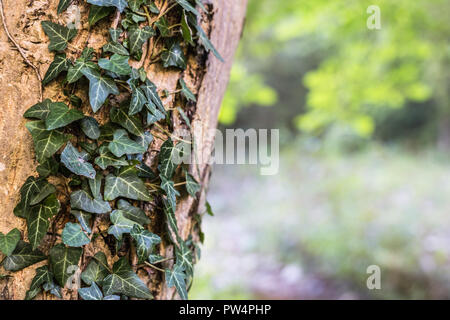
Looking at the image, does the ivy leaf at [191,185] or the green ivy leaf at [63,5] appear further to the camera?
the ivy leaf at [191,185]

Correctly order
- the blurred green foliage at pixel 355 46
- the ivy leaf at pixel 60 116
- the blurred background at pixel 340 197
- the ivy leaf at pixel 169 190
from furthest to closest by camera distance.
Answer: the blurred background at pixel 340 197
the blurred green foliage at pixel 355 46
the ivy leaf at pixel 169 190
the ivy leaf at pixel 60 116

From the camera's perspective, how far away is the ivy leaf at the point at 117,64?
684mm

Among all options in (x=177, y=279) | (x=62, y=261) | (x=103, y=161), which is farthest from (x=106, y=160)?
(x=177, y=279)

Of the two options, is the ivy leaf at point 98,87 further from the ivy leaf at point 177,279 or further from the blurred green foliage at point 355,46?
the blurred green foliage at point 355,46

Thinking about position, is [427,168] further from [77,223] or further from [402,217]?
[77,223]

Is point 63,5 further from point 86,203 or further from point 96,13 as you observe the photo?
point 86,203

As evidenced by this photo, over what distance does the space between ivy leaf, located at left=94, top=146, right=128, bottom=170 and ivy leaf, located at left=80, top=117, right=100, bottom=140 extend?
3cm

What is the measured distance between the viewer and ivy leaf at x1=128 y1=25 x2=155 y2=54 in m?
0.72

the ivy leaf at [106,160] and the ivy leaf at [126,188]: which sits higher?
the ivy leaf at [106,160]

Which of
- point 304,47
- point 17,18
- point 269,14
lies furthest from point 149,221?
point 304,47

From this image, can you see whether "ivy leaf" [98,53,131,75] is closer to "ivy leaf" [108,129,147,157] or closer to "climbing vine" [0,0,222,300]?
"climbing vine" [0,0,222,300]

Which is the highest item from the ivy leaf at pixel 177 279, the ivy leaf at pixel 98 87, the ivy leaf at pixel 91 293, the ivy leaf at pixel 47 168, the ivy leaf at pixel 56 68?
the ivy leaf at pixel 56 68

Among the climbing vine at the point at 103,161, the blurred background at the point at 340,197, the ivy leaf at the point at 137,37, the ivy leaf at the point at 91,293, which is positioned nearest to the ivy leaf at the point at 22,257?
the climbing vine at the point at 103,161

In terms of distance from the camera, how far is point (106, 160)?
0.70 metres
